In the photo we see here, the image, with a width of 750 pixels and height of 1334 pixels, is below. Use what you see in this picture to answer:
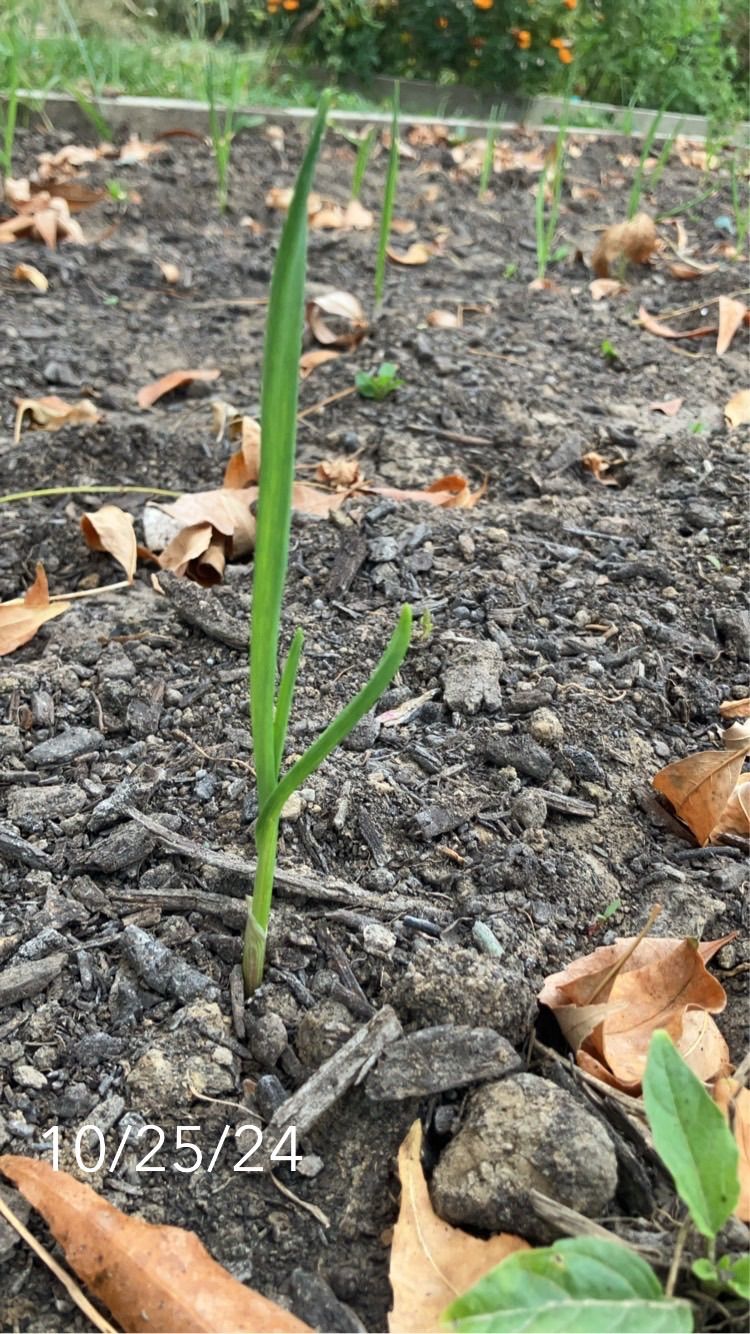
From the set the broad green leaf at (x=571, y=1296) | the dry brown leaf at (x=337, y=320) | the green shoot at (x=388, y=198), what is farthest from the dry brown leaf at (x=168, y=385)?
the broad green leaf at (x=571, y=1296)

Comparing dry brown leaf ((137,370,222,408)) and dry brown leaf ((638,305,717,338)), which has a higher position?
dry brown leaf ((638,305,717,338))

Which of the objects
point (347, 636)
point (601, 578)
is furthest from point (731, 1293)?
point (601, 578)

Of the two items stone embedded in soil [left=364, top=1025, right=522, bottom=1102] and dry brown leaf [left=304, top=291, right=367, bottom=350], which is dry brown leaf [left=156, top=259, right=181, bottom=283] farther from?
stone embedded in soil [left=364, top=1025, right=522, bottom=1102]

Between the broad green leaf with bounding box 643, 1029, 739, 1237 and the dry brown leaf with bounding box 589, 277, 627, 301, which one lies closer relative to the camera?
the broad green leaf with bounding box 643, 1029, 739, 1237

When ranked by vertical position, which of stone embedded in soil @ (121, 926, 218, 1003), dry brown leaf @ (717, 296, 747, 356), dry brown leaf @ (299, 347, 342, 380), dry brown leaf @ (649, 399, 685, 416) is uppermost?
dry brown leaf @ (717, 296, 747, 356)

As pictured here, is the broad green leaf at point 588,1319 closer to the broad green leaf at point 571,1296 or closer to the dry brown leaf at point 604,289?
the broad green leaf at point 571,1296

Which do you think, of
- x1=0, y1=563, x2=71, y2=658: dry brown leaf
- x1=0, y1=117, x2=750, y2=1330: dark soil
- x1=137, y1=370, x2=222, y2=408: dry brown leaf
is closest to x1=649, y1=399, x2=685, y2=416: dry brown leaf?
x1=0, y1=117, x2=750, y2=1330: dark soil
